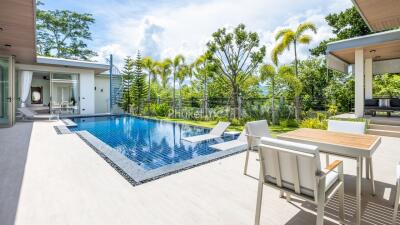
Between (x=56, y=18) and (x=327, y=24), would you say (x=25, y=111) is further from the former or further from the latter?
(x=327, y=24)

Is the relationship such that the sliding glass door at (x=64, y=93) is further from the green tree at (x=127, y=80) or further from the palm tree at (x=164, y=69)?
the palm tree at (x=164, y=69)

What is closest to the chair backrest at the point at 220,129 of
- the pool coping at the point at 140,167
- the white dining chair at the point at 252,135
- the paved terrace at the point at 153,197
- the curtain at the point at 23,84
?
the pool coping at the point at 140,167

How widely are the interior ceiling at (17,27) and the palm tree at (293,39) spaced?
392 inches

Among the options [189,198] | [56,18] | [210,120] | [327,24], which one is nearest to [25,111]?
[210,120]

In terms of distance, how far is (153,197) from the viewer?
10.2ft

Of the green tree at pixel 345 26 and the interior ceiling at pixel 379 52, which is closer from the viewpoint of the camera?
the interior ceiling at pixel 379 52

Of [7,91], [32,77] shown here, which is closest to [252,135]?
[7,91]

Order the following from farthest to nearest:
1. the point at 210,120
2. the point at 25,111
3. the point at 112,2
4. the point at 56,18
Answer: the point at 56,18 → the point at 210,120 → the point at 25,111 → the point at 112,2

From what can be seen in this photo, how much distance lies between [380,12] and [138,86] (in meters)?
14.8

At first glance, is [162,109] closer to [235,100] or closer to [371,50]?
[235,100]

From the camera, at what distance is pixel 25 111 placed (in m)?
11.5

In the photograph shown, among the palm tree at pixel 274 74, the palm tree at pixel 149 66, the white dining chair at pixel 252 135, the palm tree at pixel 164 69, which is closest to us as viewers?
the white dining chair at pixel 252 135

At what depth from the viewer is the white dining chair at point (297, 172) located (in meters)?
1.96

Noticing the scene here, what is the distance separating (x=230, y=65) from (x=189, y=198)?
9665mm
